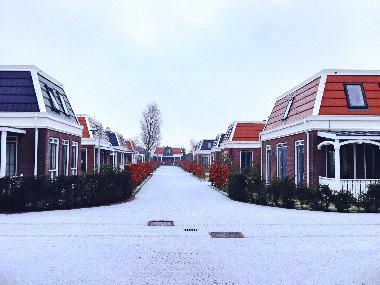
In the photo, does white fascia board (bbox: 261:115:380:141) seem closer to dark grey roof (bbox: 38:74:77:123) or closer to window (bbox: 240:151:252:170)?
dark grey roof (bbox: 38:74:77:123)

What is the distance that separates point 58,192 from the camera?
14914mm

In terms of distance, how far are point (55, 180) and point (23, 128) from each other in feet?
13.9

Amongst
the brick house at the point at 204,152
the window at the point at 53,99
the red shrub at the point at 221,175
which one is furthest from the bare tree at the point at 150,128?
the window at the point at 53,99

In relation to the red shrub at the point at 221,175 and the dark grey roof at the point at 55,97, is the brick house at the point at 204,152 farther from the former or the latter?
the dark grey roof at the point at 55,97

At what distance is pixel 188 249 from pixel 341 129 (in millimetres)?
12228

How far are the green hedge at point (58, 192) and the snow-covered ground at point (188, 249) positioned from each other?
0.98m

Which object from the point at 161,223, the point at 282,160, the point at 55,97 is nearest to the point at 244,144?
the point at 282,160

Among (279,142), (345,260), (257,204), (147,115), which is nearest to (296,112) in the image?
(279,142)

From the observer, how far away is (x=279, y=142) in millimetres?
23906

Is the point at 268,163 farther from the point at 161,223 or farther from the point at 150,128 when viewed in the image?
the point at 150,128

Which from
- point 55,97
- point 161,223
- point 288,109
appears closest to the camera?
point 161,223

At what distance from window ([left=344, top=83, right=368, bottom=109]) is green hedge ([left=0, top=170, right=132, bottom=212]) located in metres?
11.1

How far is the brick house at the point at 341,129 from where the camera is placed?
17.8 meters

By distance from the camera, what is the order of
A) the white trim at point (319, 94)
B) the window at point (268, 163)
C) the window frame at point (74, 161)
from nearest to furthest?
the white trim at point (319, 94)
the window frame at point (74, 161)
the window at point (268, 163)
